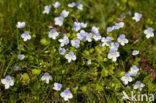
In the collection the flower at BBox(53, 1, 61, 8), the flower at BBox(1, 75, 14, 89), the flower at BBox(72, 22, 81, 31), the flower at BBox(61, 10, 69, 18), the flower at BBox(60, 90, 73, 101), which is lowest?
the flower at BBox(60, 90, 73, 101)

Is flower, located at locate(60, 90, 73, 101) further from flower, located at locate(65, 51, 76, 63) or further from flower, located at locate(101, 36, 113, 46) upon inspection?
flower, located at locate(101, 36, 113, 46)

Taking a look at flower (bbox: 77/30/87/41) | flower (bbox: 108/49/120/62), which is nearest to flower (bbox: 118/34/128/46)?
flower (bbox: 108/49/120/62)

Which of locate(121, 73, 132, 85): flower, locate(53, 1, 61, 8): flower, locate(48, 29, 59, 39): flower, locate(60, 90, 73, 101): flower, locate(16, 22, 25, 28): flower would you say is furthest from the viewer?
locate(53, 1, 61, 8): flower

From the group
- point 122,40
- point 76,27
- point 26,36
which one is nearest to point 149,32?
point 122,40

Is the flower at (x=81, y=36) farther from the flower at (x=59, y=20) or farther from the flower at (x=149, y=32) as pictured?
the flower at (x=149, y=32)

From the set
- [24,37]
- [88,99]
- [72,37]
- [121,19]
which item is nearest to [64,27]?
[72,37]

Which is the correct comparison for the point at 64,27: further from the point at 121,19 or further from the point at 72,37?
the point at 121,19

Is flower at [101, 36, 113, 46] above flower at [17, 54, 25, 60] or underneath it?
above

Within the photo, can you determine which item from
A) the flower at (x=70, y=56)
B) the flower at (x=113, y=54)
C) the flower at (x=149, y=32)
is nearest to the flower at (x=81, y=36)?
the flower at (x=70, y=56)
